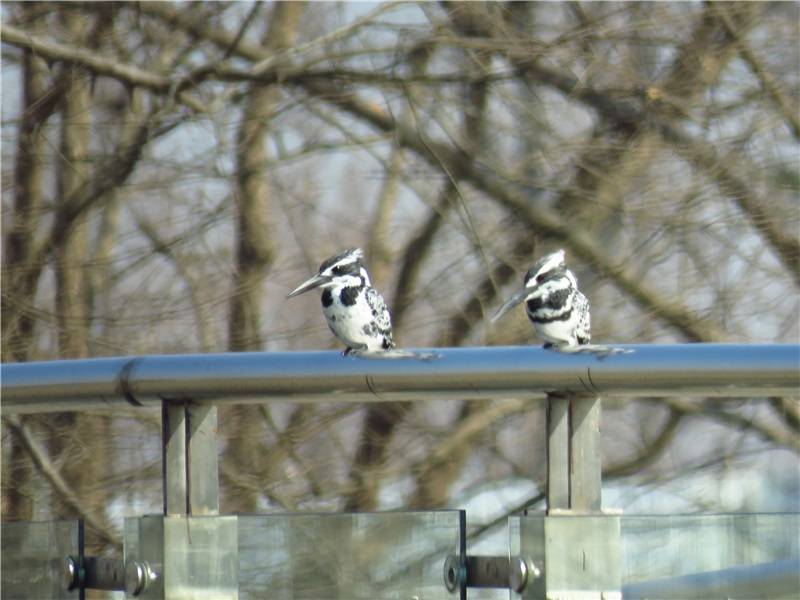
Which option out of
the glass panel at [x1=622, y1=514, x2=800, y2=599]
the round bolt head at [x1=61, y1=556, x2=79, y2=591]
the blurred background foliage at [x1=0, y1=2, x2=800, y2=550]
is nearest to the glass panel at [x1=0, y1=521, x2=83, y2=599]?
the round bolt head at [x1=61, y1=556, x2=79, y2=591]

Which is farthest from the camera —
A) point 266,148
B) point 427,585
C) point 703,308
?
point 266,148

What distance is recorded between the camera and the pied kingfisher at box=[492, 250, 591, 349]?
2179 mm

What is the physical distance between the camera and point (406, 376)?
215 centimetres

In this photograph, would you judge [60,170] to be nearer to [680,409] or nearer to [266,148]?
[266,148]

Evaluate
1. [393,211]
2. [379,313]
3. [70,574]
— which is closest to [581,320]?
[379,313]

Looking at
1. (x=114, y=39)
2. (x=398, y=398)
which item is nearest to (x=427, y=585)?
(x=398, y=398)

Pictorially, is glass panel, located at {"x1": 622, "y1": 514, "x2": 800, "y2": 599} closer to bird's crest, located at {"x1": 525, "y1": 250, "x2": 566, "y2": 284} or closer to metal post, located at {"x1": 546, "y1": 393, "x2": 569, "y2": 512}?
metal post, located at {"x1": 546, "y1": 393, "x2": 569, "y2": 512}

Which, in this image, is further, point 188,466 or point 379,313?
point 379,313

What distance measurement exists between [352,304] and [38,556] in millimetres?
619

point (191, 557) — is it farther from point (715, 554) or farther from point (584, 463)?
point (715, 554)

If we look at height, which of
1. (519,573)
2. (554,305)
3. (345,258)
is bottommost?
(519,573)

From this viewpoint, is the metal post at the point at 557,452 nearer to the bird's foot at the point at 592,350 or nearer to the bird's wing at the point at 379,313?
the bird's foot at the point at 592,350

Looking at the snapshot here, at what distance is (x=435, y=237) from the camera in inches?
244

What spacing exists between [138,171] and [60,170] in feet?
1.03
